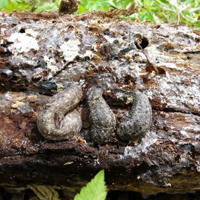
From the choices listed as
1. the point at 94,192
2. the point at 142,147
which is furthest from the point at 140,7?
the point at 94,192

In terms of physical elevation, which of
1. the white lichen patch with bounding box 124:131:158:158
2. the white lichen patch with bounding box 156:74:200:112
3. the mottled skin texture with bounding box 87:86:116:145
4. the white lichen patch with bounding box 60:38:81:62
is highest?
the white lichen patch with bounding box 60:38:81:62

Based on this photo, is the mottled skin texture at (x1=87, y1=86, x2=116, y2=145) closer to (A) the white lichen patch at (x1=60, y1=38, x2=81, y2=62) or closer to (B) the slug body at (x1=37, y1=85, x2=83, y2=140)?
(B) the slug body at (x1=37, y1=85, x2=83, y2=140)

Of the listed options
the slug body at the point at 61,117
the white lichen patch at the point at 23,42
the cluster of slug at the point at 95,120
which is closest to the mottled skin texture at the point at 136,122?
the cluster of slug at the point at 95,120

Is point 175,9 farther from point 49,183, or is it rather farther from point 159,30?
point 49,183

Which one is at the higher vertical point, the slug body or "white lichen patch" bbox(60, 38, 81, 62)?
"white lichen patch" bbox(60, 38, 81, 62)

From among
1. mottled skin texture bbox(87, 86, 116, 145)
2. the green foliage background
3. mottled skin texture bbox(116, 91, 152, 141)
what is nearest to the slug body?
mottled skin texture bbox(87, 86, 116, 145)

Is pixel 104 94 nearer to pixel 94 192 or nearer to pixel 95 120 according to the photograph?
pixel 95 120
